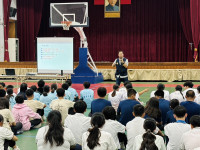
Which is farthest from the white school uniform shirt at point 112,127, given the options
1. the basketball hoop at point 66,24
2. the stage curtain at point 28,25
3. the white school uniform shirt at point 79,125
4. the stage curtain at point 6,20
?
the stage curtain at point 28,25

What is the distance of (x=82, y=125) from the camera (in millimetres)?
4785

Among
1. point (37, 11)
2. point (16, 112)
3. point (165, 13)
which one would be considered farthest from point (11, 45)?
point (16, 112)

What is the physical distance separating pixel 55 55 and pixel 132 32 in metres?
8.93

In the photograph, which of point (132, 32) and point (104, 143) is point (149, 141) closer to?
point (104, 143)

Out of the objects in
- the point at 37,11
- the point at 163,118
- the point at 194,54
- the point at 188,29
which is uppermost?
the point at 37,11

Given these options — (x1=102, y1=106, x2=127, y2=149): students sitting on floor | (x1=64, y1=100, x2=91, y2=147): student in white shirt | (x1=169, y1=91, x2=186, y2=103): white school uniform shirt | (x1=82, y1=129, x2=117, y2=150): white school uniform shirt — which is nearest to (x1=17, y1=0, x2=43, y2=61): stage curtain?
(x1=169, y1=91, x2=186, y2=103): white school uniform shirt

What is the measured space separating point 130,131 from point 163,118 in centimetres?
200

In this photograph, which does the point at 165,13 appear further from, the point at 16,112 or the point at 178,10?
the point at 16,112

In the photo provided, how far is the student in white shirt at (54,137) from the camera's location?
3.93m

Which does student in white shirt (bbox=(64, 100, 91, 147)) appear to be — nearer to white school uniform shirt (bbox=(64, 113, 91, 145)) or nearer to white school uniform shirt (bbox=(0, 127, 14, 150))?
white school uniform shirt (bbox=(64, 113, 91, 145))

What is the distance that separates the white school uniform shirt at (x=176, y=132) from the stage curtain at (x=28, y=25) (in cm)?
1775

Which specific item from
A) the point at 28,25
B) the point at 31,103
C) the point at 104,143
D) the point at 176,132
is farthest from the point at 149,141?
the point at 28,25

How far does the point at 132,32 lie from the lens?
21.8 m

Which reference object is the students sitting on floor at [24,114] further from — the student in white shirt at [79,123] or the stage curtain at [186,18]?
the stage curtain at [186,18]
